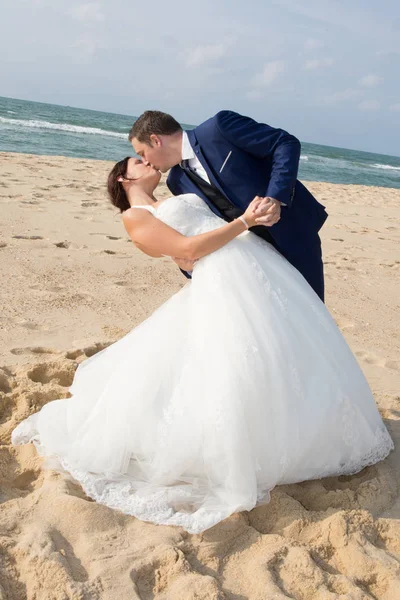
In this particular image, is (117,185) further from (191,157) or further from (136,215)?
(191,157)

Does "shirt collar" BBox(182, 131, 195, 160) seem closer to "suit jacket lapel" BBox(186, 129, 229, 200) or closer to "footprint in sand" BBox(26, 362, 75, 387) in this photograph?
"suit jacket lapel" BBox(186, 129, 229, 200)

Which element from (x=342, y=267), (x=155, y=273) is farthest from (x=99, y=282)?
(x=342, y=267)

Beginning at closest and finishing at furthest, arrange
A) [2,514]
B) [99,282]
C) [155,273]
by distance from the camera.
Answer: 1. [2,514]
2. [99,282]
3. [155,273]

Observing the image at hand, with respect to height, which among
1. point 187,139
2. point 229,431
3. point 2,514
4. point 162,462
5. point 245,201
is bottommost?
point 2,514

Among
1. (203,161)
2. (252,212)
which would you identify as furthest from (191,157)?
(252,212)

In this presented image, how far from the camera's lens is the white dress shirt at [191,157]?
3.12 meters

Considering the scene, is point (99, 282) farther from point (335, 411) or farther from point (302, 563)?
point (302, 563)

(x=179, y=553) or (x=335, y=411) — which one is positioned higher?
(x=335, y=411)

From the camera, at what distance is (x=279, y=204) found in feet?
9.51

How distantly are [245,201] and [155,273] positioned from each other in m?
3.11

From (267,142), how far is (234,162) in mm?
192

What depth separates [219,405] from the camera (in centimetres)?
263

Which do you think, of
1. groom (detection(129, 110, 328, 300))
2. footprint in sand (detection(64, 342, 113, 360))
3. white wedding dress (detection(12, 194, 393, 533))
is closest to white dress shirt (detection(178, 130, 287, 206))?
groom (detection(129, 110, 328, 300))

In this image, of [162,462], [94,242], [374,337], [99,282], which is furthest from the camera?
[94,242]
